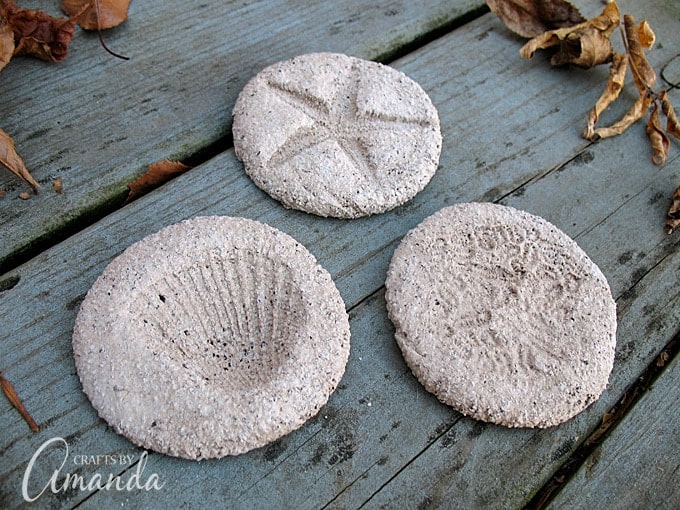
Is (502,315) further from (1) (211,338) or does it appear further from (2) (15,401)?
(2) (15,401)

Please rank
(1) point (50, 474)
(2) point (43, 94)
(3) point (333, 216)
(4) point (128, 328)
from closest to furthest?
(1) point (50, 474), (4) point (128, 328), (3) point (333, 216), (2) point (43, 94)

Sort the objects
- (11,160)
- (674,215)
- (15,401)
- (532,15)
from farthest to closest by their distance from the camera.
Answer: (532,15) → (674,215) → (11,160) → (15,401)

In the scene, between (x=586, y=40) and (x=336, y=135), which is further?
(x=586, y=40)

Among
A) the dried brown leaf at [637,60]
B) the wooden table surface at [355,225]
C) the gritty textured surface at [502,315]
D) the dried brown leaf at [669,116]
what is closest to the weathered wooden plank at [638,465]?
the wooden table surface at [355,225]

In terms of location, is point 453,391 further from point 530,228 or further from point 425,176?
point 425,176

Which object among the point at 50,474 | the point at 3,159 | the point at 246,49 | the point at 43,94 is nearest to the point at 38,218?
the point at 3,159

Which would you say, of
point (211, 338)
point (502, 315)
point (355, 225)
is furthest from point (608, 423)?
point (211, 338)
